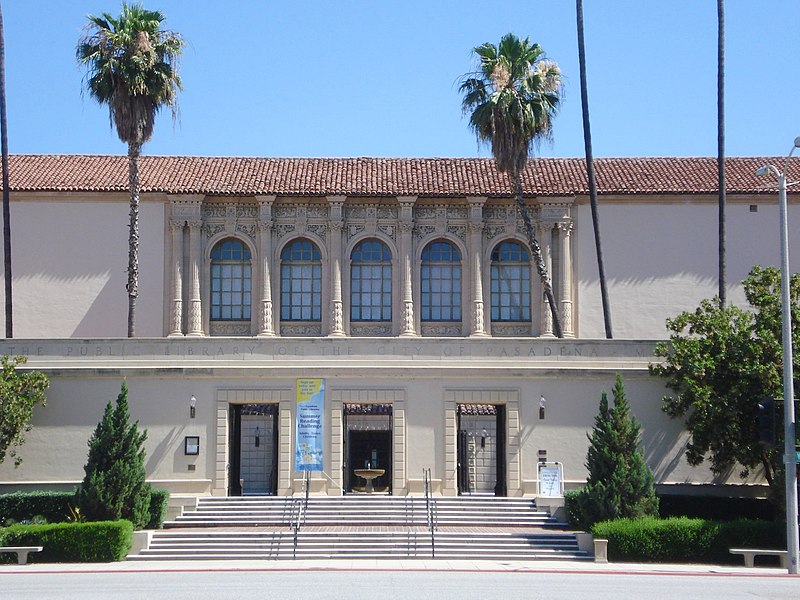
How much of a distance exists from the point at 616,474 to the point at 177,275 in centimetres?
1872

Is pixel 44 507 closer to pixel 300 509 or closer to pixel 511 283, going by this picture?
pixel 300 509

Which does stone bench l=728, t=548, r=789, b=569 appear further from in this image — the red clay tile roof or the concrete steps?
the red clay tile roof

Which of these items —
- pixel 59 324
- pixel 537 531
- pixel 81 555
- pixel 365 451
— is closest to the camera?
pixel 81 555

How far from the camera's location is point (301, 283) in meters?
45.1

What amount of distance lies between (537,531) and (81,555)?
1147 cm

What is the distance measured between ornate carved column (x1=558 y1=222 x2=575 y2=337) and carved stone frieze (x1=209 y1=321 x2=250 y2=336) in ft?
36.7

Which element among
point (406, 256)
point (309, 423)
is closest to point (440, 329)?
point (406, 256)

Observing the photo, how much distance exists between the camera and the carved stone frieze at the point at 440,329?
44875mm

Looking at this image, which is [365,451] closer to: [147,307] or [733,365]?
[147,307]

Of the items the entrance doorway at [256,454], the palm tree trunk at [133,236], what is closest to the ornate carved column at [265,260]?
the entrance doorway at [256,454]

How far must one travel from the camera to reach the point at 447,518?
34.0m

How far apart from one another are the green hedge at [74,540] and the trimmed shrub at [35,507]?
229 cm

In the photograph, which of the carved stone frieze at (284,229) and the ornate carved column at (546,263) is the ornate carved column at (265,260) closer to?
the carved stone frieze at (284,229)

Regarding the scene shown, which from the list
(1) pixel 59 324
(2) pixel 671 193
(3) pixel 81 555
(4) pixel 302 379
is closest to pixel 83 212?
(1) pixel 59 324
